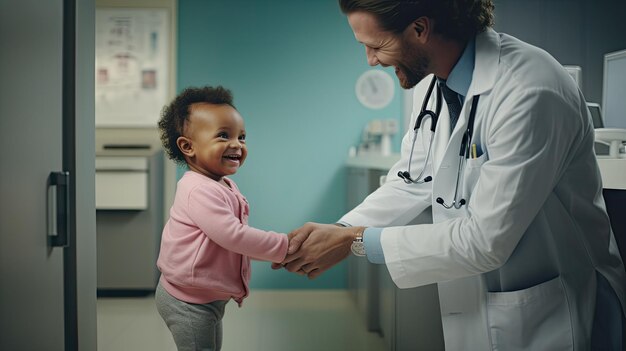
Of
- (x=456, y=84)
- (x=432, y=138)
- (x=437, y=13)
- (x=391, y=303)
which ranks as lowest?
(x=391, y=303)

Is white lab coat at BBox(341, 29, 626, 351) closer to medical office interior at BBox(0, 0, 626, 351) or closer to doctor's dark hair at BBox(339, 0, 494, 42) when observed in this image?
doctor's dark hair at BBox(339, 0, 494, 42)

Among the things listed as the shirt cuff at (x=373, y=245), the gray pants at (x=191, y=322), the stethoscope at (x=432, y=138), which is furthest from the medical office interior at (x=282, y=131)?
the gray pants at (x=191, y=322)

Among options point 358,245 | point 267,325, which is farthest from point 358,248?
point 267,325

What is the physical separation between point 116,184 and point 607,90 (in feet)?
7.18

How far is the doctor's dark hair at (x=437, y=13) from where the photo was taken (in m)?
1.04

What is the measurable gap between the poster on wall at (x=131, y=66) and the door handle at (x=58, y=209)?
8.23 feet

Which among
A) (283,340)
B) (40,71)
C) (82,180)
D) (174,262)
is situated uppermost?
(40,71)

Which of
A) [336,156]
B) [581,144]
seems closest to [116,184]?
[336,156]

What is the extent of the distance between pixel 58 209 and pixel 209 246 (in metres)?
0.28

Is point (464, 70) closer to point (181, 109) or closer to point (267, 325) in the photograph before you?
point (181, 109)

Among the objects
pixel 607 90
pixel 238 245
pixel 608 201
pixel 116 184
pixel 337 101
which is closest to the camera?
pixel 238 245

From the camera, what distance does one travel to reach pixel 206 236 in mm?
1071

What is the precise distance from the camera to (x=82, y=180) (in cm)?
93

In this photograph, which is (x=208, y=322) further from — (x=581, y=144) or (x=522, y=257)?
(x=581, y=144)
